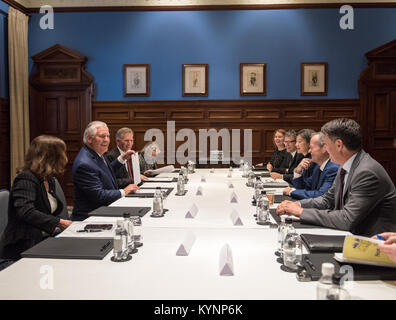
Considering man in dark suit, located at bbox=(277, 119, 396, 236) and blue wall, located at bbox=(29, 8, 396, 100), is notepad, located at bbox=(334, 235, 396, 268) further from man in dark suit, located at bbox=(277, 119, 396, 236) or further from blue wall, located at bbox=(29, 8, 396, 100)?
blue wall, located at bbox=(29, 8, 396, 100)

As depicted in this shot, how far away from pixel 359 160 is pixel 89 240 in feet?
5.41

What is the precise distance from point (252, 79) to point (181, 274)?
635 cm

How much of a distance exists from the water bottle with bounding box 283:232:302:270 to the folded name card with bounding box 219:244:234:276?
0.23 metres

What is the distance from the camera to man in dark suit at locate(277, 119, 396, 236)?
2207 mm

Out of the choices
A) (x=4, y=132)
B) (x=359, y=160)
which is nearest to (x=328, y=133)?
(x=359, y=160)

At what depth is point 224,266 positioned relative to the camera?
160cm

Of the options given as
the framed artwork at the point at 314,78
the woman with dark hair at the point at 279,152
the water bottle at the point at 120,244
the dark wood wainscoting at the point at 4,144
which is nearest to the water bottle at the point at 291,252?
the water bottle at the point at 120,244

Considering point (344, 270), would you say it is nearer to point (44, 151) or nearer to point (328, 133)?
point (328, 133)

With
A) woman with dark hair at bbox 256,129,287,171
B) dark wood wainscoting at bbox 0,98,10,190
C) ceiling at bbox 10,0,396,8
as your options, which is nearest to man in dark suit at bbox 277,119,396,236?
woman with dark hair at bbox 256,129,287,171

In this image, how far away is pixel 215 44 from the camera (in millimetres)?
7453

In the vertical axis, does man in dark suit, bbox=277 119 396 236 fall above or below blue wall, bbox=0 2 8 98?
below

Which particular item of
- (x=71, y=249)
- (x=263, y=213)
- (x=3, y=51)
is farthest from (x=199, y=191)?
(x=3, y=51)

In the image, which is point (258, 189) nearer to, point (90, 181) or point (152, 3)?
point (90, 181)

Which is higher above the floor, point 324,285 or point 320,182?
point 320,182
